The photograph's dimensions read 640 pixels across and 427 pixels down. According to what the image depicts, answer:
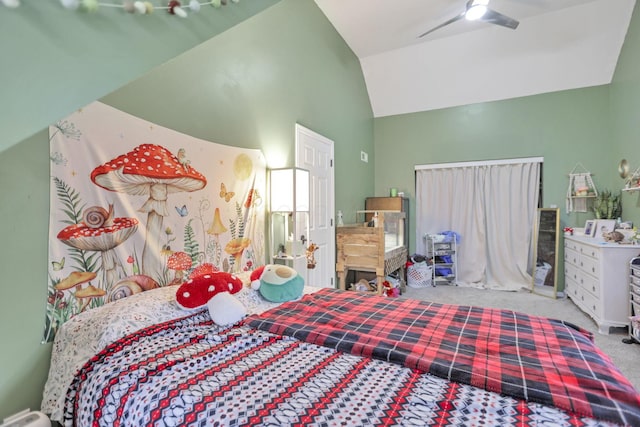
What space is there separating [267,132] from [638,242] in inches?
146

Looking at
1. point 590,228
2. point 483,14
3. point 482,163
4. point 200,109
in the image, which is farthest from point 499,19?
point 200,109

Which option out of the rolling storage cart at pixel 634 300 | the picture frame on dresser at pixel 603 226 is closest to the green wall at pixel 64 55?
the rolling storage cart at pixel 634 300

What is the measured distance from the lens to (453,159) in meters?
4.93

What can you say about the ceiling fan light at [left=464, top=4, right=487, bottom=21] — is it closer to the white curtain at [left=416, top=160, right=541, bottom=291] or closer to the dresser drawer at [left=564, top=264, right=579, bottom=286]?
the white curtain at [left=416, top=160, right=541, bottom=291]

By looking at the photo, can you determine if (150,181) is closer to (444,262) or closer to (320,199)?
(320,199)

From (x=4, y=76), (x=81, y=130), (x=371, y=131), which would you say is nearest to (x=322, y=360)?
(x=4, y=76)

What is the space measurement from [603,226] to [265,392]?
14.4 ft

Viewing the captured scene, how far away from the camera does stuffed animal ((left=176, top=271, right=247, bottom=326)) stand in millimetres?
1535

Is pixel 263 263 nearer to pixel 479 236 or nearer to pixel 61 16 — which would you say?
pixel 61 16

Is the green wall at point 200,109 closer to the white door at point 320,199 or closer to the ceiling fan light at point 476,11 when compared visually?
the white door at point 320,199

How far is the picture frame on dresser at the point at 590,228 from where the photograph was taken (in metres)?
3.70

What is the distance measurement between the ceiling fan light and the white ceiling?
1.64ft

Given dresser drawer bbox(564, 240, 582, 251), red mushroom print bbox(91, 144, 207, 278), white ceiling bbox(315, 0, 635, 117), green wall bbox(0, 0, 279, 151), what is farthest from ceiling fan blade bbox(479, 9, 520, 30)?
green wall bbox(0, 0, 279, 151)

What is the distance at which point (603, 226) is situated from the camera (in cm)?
362
